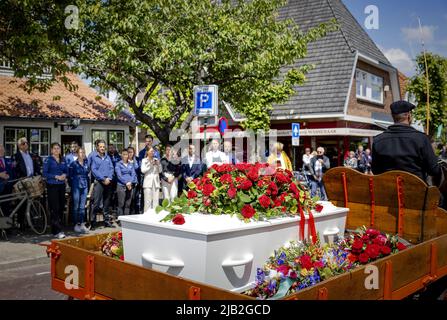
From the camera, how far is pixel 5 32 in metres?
8.27

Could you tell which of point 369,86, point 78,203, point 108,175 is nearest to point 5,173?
point 78,203

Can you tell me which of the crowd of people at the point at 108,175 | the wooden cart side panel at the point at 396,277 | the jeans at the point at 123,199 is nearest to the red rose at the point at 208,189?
the wooden cart side panel at the point at 396,277

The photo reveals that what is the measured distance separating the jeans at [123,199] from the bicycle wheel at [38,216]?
5.61 ft

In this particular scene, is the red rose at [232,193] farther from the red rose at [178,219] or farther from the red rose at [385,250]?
the red rose at [385,250]

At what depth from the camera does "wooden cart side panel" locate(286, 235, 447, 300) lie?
8.80 ft

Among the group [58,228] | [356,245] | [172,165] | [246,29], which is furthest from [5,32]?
[356,245]

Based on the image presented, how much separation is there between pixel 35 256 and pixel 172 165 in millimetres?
4257

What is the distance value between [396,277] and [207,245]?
1.37 meters

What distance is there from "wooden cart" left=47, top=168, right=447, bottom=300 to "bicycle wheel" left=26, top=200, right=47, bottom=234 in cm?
596

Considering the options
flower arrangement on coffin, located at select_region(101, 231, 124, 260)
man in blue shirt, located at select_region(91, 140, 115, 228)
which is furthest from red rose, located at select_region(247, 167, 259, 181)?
man in blue shirt, located at select_region(91, 140, 115, 228)

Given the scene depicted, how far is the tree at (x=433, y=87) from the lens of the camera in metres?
26.2

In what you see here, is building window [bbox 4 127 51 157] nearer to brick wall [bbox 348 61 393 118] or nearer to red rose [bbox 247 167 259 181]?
brick wall [bbox 348 61 393 118]

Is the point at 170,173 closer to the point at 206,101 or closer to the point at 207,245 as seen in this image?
the point at 206,101
